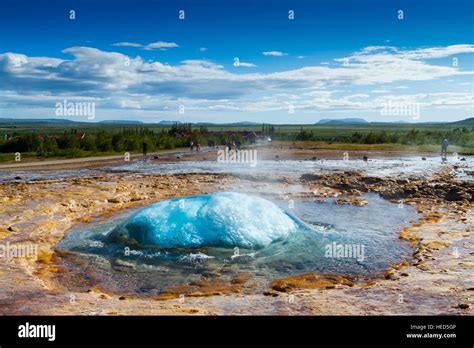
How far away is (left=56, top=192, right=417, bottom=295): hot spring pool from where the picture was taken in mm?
5859

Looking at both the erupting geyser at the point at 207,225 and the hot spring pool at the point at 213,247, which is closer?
the hot spring pool at the point at 213,247

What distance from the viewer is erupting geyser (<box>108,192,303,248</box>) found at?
272 inches

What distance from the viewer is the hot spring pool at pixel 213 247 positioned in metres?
5.86

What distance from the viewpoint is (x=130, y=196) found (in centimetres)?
1209

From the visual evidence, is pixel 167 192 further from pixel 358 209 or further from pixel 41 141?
pixel 41 141

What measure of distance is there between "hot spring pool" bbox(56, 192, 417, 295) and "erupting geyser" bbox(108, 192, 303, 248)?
16 millimetres

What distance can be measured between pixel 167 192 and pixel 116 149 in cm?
1981

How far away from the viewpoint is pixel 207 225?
278 inches

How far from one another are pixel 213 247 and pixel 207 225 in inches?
16.8

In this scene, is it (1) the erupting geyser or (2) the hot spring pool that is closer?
(2) the hot spring pool

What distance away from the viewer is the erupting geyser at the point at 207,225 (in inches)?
272

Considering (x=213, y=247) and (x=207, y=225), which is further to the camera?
(x=207, y=225)

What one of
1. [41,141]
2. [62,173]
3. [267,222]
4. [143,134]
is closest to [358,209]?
[267,222]

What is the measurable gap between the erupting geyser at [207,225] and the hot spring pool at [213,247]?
0.02 m
